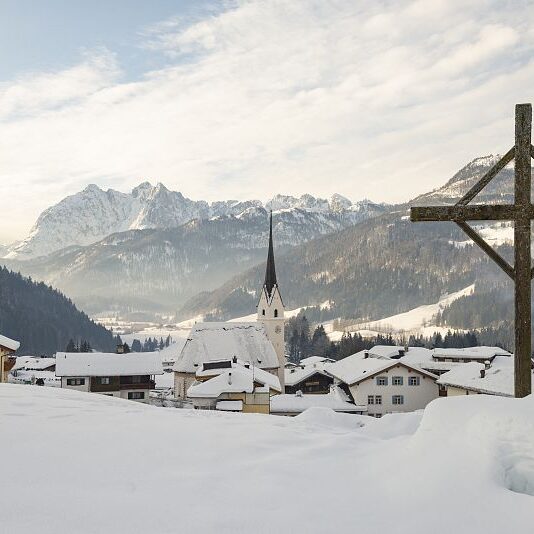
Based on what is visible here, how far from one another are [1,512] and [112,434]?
10.5ft

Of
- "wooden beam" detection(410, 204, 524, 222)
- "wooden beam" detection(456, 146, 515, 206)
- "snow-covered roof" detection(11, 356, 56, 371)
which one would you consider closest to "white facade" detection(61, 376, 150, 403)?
"snow-covered roof" detection(11, 356, 56, 371)

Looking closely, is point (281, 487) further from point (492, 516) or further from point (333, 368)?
point (333, 368)

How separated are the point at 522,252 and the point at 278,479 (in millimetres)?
5099

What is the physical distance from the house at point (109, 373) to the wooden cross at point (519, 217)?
56.1 m

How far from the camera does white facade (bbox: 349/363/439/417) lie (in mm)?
58688

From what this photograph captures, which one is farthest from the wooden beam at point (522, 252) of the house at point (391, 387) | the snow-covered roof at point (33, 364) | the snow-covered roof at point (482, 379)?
the snow-covered roof at point (33, 364)

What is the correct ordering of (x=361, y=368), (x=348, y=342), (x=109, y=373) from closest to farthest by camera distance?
(x=109, y=373) → (x=361, y=368) → (x=348, y=342)

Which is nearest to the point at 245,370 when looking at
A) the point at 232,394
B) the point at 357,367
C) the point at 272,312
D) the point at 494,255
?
the point at 232,394

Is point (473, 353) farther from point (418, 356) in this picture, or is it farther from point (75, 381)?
point (75, 381)

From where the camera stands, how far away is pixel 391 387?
5925 cm

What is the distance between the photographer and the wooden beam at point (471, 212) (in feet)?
26.8

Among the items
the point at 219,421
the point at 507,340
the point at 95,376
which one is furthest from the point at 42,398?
the point at 507,340

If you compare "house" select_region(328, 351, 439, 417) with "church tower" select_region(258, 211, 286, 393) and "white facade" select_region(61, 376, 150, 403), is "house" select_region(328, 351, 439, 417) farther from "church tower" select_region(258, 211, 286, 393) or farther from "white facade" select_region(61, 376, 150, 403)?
"white facade" select_region(61, 376, 150, 403)

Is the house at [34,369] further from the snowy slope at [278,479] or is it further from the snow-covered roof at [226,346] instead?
the snowy slope at [278,479]
